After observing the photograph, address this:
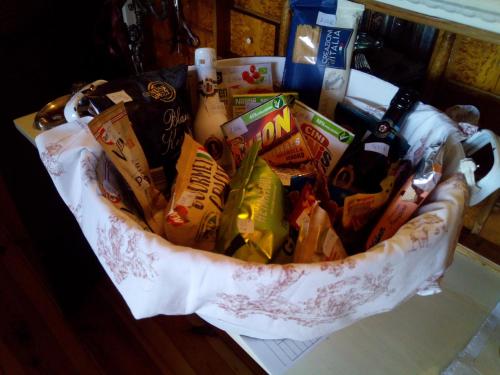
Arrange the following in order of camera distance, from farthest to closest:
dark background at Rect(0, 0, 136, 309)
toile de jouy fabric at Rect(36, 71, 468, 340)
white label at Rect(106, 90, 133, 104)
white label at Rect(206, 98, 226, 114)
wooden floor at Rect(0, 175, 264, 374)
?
wooden floor at Rect(0, 175, 264, 374) → dark background at Rect(0, 0, 136, 309) → white label at Rect(206, 98, 226, 114) → white label at Rect(106, 90, 133, 104) → toile de jouy fabric at Rect(36, 71, 468, 340)

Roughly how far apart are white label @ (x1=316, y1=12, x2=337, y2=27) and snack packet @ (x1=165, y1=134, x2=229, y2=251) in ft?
1.01

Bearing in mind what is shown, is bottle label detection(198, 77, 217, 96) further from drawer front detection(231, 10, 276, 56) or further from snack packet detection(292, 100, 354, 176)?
drawer front detection(231, 10, 276, 56)

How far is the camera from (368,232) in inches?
19.7

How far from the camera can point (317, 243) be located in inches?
16.4

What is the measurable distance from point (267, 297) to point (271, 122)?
1.04ft

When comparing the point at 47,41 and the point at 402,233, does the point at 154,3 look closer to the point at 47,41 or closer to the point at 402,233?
the point at 47,41

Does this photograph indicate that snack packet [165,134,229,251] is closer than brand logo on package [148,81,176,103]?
Yes

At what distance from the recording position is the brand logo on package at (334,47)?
618 millimetres

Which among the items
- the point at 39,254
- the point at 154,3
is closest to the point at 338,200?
the point at 154,3

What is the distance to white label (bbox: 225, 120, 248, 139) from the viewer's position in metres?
0.58

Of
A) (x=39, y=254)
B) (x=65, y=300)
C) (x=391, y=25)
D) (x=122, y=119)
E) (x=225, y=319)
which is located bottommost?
(x=65, y=300)

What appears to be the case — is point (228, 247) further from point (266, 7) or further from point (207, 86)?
point (266, 7)

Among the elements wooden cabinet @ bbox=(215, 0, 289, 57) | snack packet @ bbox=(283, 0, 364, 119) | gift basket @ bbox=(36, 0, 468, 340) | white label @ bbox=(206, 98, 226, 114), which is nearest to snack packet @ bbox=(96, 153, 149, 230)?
gift basket @ bbox=(36, 0, 468, 340)

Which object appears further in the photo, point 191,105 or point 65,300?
point 65,300
